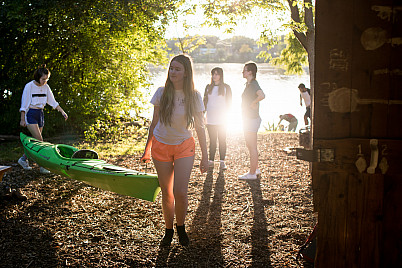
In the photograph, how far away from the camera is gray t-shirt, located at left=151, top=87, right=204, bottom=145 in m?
3.66

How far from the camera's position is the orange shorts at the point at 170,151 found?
12.0 feet

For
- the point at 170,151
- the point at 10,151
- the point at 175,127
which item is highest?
the point at 175,127

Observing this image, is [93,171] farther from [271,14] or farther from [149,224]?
[271,14]

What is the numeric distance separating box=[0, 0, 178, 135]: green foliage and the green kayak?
347 centimetres

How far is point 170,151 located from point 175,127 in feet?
0.76

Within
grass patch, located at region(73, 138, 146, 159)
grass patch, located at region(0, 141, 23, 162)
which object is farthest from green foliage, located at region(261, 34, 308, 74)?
grass patch, located at region(0, 141, 23, 162)

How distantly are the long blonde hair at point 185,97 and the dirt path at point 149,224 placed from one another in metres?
1.35

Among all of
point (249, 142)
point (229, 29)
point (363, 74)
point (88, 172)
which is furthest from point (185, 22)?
point (363, 74)

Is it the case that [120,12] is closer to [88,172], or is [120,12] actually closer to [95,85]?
[95,85]

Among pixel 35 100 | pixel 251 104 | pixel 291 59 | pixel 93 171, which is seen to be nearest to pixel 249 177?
pixel 251 104

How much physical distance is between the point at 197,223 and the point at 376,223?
2817 millimetres

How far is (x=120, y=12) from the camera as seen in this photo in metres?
9.34

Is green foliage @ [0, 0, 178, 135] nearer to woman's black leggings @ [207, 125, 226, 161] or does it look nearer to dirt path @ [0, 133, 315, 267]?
woman's black leggings @ [207, 125, 226, 161]

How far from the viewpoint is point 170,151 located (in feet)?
12.0
